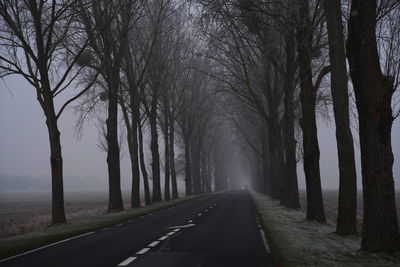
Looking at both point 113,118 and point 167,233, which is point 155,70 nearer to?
point 113,118

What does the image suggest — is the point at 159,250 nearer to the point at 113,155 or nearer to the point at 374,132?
the point at 374,132

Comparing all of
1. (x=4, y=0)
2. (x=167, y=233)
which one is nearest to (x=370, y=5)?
(x=167, y=233)

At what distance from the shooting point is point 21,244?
1153 cm

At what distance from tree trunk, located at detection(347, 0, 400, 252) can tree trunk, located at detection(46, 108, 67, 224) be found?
14240 mm

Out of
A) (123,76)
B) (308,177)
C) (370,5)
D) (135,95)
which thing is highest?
(123,76)

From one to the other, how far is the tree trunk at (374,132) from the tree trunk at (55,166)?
14.2m

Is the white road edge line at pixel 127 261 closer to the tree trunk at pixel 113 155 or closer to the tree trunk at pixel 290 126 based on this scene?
the tree trunk at pixel 290 126

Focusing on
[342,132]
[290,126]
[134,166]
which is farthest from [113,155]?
[342,132]

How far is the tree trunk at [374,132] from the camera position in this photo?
27.9ft

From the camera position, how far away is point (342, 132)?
40.6 ft

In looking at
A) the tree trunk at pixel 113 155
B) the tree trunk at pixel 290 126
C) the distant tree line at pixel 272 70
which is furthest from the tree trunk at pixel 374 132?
the tree trunk at pixel 113 155

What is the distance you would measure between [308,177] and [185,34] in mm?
23099

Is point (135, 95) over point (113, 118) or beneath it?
over

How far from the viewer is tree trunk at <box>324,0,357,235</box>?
12180 mm
